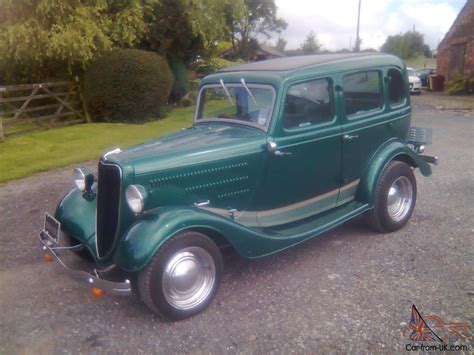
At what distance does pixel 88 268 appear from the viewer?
13.9ft

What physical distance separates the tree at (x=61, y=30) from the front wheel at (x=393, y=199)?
32.3ft

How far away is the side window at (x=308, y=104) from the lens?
4.10 metres

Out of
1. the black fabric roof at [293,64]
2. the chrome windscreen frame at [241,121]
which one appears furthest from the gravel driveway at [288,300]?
the black fabric roof at [293,64]

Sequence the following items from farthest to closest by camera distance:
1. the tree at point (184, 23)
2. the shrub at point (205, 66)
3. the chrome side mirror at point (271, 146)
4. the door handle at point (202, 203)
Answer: the shrub at point (205, 66), the tree at point (184, 23), the chrome side mirror at point (271, 146), the door handle at point (202, 203)

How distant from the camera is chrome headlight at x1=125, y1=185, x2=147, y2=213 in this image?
10.9 ft

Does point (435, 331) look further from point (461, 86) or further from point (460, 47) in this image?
point (460, 47)

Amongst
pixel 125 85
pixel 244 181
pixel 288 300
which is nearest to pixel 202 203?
pixel 244 181

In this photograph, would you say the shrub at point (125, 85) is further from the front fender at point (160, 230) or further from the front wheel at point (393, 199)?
the front fender at point (160, 230)

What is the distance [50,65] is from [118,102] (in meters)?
2.65

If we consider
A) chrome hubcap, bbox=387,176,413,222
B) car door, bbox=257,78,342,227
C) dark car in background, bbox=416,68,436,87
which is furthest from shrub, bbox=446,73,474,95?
car door, bbox=257,78,342,227

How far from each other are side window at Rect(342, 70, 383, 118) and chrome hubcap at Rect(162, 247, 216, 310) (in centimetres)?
225

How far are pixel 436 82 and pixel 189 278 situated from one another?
82.6 feet

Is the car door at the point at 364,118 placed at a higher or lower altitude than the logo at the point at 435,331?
higher

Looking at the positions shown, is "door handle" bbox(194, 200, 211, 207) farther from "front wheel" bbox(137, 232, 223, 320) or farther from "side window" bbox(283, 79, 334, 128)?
"side window" bbox(283, 79, 334, 128)
